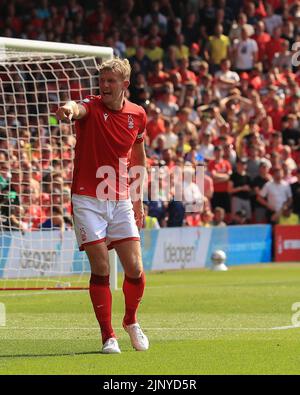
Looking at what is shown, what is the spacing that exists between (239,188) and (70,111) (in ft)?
55.1

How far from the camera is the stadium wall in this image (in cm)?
2002

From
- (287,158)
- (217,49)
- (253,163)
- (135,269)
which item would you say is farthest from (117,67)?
(217,49)

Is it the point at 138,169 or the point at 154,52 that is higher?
the point at 154,52

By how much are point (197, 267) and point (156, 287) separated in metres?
5.58

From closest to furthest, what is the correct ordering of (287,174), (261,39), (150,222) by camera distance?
(150,222)
(287,174)
(261,39)

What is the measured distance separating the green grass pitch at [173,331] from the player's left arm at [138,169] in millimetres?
1193

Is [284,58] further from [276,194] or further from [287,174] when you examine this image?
[276,194]

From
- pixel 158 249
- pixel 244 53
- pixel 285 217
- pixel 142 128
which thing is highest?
pixel 244 53

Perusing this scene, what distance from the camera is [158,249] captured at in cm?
2342

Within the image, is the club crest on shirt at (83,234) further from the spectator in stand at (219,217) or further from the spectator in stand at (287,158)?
the spectator in stand at (287,158)

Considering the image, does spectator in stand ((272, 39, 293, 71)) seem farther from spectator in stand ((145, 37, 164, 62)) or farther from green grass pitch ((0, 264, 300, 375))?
green grass pitch ((0, 264, 300, 375))

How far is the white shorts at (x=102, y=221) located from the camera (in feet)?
34.4
